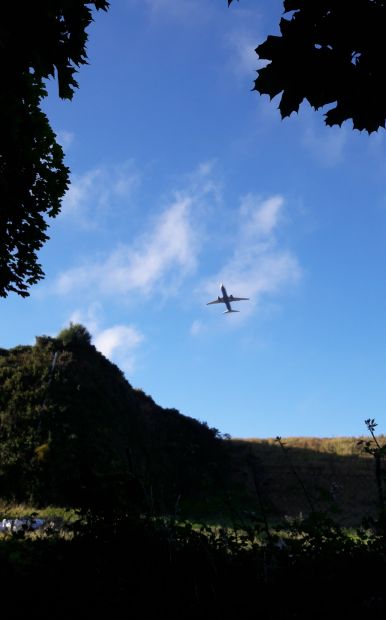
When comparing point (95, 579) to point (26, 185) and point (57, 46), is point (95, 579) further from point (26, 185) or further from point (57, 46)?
point (26, 185)

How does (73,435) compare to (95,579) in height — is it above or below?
above

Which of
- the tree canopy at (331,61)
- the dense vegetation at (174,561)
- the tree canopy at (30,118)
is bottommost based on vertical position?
the dense vegetation at (174,561)

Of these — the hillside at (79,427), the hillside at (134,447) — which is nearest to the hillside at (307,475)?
the hillside at (134,447)

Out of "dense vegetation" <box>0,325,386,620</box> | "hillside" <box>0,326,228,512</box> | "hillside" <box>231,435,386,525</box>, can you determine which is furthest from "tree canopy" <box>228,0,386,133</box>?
"hillside" <box>231,435,386,525</box>

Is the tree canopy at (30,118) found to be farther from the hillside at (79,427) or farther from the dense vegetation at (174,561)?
the hillside at (79,427)

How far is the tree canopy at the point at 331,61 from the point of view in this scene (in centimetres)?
238

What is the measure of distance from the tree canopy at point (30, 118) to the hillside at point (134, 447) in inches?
383

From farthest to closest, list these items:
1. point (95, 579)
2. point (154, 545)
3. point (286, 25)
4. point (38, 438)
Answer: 1. point (38, 438)
2. point (154, 545)
3. point (95, 579)
4. point (286, 25)

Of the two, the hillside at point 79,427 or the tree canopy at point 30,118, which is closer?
the tree canopy at point 30,118

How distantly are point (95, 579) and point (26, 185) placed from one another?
26.0 ft

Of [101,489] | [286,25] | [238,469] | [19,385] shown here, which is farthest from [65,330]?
[286,25]

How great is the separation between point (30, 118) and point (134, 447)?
61.5ft

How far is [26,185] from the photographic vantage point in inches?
407

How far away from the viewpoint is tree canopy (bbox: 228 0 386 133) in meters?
2.38
